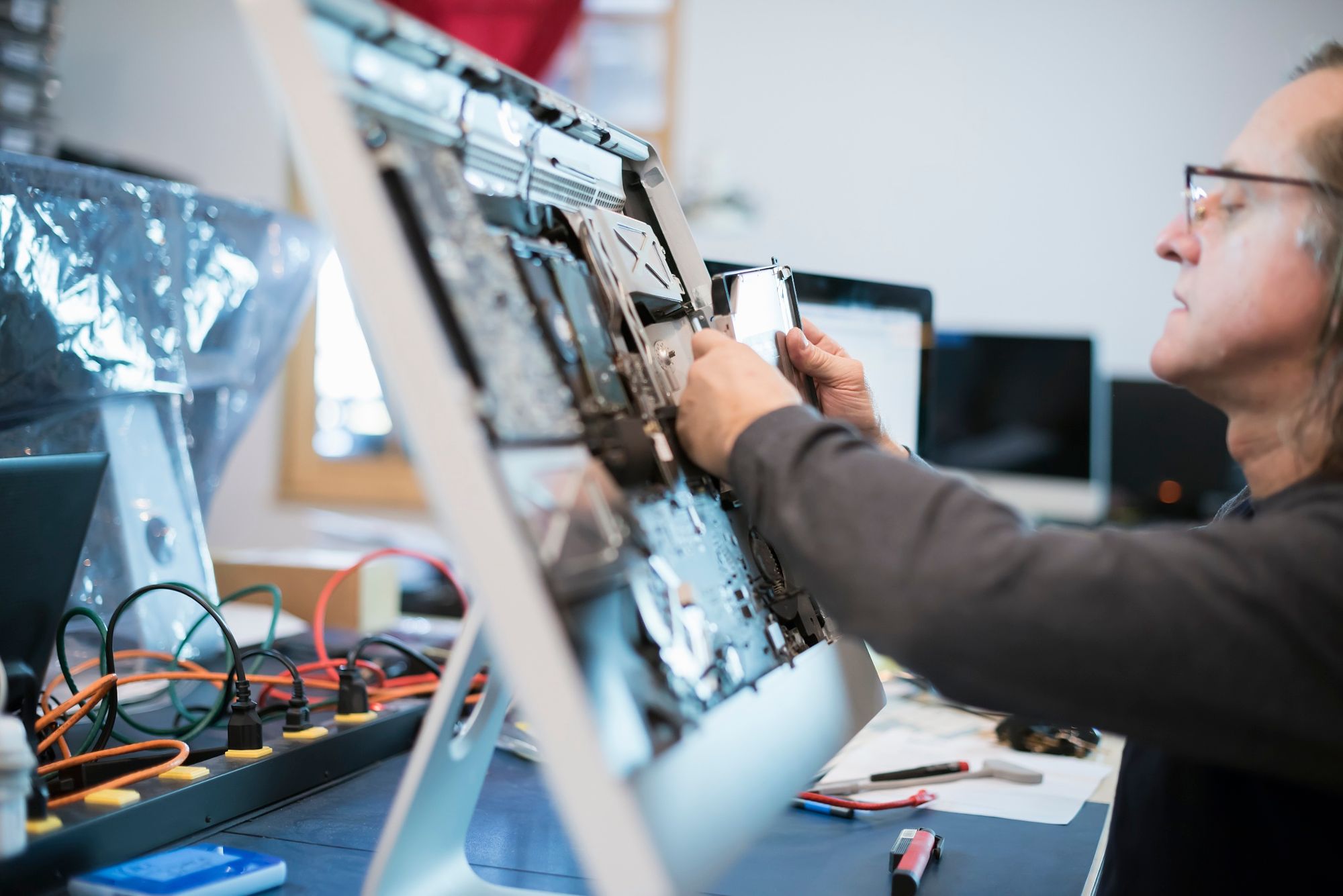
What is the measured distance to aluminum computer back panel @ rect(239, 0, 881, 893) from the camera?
436 millimetres

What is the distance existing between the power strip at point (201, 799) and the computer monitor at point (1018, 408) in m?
2.01

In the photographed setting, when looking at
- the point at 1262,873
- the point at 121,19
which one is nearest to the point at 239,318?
the point at 1262,873

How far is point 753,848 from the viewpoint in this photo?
78 cm

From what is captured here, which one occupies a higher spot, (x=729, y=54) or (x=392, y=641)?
(x=729, y=54)

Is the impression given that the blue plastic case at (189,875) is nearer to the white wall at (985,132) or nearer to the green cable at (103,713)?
the green cable at (103,713)

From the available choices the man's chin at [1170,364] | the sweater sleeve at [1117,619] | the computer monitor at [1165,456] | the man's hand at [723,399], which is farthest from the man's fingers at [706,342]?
the computer monitor at [1165,456]

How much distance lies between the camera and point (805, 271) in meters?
1.23

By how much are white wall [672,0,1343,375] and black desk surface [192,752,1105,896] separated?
2.53 metres

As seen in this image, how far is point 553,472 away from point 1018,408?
2.40 m

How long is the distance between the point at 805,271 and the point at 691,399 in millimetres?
631

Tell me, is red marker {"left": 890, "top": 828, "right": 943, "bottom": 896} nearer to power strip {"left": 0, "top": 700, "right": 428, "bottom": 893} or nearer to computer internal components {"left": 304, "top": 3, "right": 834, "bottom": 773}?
computer internal components {"left": 304, "top": 3, "right": 834, "bottom": 773}

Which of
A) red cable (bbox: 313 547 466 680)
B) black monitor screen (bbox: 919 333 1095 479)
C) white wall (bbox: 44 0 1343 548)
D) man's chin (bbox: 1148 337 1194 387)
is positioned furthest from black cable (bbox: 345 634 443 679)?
white wall (bbox: 44 0 1343 548)

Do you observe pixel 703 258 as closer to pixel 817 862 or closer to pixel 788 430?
pixel 788 430

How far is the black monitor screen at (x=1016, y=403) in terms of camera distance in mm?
2646
